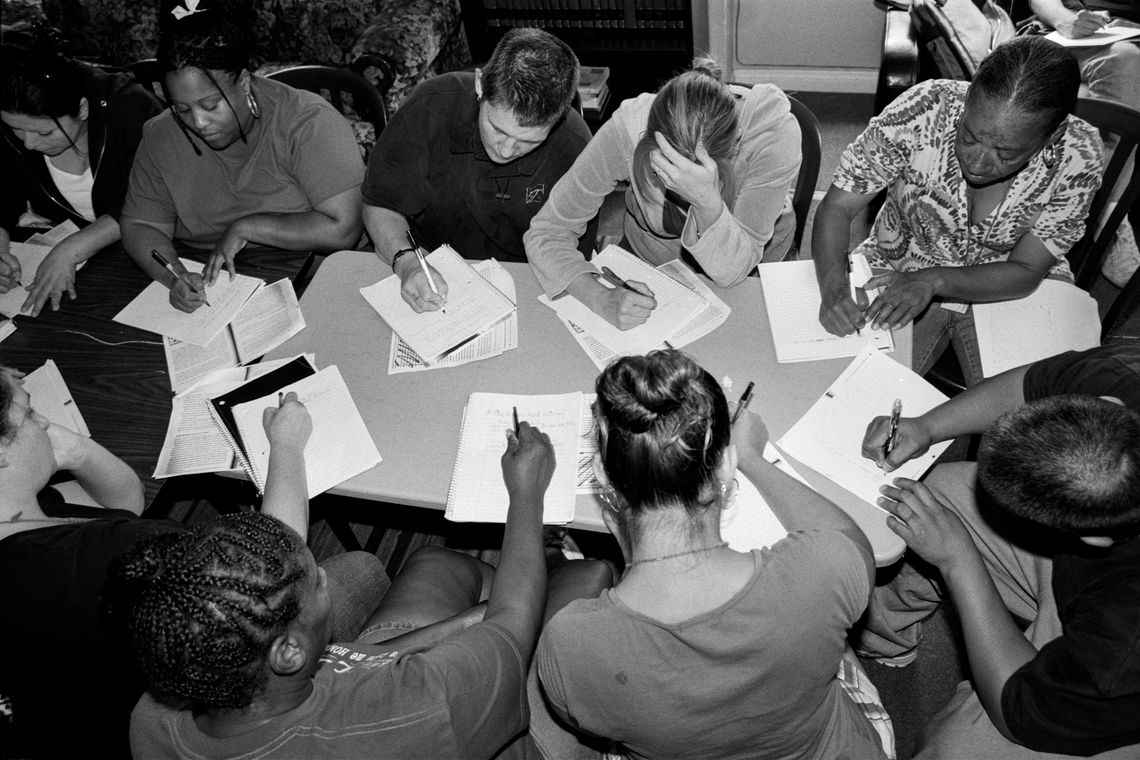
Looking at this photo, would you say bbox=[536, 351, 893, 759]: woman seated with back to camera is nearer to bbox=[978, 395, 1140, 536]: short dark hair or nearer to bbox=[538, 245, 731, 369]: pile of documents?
bbox=[978, 395, 1140, 536]: short dark hair

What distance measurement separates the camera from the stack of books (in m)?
3.63

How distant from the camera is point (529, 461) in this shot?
1.55m

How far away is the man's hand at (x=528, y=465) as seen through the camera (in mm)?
1529

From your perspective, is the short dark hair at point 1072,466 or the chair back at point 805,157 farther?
the chair back at point 805,157

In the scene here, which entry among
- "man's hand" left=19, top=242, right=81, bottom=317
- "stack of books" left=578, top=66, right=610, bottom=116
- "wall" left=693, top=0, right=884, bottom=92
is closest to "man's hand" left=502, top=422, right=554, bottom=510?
"man's hand" left=19, top=242, right=81, bottom=317

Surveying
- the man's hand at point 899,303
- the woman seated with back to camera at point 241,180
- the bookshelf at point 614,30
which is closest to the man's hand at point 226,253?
the woman seated with back to camera at point 241,180

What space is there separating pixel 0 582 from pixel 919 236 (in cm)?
221

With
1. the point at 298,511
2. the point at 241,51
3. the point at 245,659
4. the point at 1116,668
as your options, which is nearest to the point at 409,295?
the point at 298,511

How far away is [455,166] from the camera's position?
212 cm

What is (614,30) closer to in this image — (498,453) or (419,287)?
(419,287)

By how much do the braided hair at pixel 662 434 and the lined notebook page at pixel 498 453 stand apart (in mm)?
351

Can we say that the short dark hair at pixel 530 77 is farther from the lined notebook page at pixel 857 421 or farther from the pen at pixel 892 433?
the pen at pixel 892 433

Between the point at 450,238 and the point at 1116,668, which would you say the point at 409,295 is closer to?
the point at 450,238

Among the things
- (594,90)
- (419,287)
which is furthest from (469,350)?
(594,90)
